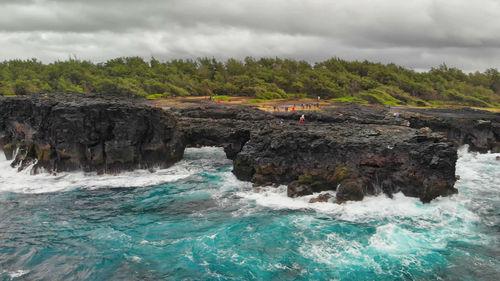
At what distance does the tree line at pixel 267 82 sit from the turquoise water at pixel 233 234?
169ft

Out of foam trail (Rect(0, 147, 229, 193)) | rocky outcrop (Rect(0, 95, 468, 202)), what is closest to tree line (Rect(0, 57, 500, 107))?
rocky outcrop (Rect(0, 95, 468, 202))

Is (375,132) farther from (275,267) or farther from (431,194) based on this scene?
(275,267)

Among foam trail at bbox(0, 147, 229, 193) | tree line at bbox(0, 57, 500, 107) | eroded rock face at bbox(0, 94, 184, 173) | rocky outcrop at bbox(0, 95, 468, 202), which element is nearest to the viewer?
rocky outcrop at bbox(0, 95, 468, 202)

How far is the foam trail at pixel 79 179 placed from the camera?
2938cm

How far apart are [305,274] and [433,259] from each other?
7.06m

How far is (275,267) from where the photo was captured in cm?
1714

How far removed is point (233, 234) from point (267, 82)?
71133mm

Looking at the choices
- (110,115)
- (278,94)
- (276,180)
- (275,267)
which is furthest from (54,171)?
(278,94)

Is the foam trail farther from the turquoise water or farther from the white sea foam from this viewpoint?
the white sea foam

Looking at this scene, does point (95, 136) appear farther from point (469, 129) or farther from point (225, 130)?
point (469, 129)

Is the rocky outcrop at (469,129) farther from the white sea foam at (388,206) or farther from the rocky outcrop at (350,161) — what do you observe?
the white sea foam at (388,206)

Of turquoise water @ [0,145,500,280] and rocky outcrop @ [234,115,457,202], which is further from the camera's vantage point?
rocky outcrop @ [234,115,457,202]

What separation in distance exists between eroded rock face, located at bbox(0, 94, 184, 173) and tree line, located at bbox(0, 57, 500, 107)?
42938 millimetres

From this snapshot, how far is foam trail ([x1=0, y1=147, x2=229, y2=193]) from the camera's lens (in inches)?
1157
